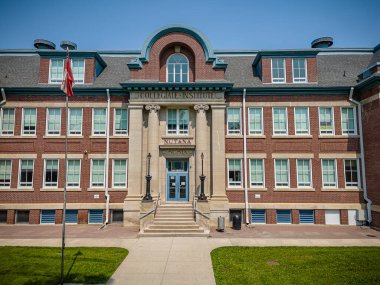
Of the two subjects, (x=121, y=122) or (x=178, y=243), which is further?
(x=121, y=122)

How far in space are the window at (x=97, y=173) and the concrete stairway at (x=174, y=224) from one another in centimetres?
533

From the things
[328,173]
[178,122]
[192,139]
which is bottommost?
[328,173]

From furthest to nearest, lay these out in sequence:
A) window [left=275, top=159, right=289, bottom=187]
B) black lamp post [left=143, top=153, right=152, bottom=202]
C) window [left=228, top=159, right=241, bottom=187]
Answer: window [left=228, top=159, right=241, bottom=187] < window [left=275, top=159, right=289, bottom=187] < black lamp post [left=143, top=153, right=152, bottom=202]

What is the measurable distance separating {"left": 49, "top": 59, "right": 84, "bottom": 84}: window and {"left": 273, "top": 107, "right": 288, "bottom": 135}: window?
15.7 metres

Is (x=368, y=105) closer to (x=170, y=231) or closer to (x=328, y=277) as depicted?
(x=328, y=277)

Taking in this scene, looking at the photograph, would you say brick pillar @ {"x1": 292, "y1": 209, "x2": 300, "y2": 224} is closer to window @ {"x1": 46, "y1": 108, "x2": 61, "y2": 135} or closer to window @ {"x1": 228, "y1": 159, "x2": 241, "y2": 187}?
window @ {"x1": 228, "y1": 159, "x2": 241, "y2": 187}

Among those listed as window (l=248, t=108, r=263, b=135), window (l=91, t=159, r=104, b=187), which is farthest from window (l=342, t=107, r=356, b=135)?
window (l=91, t=159, r=104, b=187)

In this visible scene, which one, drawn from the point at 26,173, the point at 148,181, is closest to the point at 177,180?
the point at 148,181

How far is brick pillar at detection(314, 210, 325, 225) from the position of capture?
1881cm

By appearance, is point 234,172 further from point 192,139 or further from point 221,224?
point 221,224

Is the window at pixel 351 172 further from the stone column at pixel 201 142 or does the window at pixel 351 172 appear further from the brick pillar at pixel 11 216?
→ the brick pillar at pixel 11 216

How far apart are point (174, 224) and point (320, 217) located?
10976 mm

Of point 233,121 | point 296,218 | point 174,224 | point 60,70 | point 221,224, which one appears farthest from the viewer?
point 60,70

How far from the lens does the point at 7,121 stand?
65.7 ft
